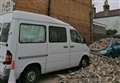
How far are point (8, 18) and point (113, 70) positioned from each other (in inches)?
201

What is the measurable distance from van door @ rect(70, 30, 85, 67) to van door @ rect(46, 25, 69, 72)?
15.5 inches

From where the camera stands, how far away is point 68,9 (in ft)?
50.6

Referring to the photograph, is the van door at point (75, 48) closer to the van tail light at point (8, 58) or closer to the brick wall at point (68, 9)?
the van tail light at point (8, 58)

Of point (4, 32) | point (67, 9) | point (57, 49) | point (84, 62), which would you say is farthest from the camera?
point (67, 9)

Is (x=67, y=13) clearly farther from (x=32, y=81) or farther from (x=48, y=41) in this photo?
(x=32, y=81)

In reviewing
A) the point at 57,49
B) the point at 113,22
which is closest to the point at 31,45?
the point at 57,49

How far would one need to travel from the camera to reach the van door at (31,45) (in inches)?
271

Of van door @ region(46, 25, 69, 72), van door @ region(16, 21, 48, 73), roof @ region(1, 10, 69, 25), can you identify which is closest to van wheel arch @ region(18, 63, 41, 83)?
van door @ region(16, 21, 48, 73)

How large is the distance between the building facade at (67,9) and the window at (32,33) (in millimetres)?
3977

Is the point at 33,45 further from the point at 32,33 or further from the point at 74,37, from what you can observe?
the point at 74,37

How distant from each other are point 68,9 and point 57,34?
7193 mm

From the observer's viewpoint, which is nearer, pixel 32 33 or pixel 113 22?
pixel 32 33

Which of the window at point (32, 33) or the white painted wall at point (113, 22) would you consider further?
the white painted wall at point (113, 22)

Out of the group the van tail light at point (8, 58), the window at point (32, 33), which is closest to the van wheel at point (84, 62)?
the window at point (32, 33)
